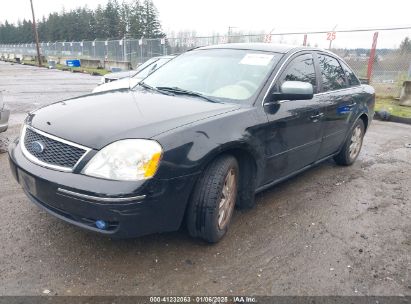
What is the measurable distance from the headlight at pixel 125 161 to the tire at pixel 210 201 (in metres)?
0.48

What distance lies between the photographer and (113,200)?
233cm

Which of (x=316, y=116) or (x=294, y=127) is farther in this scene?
(x=316, y=116)

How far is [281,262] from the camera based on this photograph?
9.37 feet

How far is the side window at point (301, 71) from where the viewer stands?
3.63 meters

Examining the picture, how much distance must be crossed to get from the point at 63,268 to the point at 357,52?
509 inches

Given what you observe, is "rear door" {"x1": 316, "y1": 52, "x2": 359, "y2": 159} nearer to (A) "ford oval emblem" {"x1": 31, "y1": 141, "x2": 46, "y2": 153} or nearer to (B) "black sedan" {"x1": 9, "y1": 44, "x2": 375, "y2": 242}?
(B) "black sedan" {"x1": 9, "y1": 44, "x2": 375, "y2": 242}

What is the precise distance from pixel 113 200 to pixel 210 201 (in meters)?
0.76

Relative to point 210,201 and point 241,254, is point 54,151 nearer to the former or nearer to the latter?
point 210,201

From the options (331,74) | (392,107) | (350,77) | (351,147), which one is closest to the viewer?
(331,74)

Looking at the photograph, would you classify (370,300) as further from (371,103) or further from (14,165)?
(371,103)

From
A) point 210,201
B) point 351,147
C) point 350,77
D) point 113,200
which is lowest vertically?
point 351,147

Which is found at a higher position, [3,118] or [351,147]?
[3,118]

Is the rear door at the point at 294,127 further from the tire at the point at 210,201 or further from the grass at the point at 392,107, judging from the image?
the grass at the point at 392,107

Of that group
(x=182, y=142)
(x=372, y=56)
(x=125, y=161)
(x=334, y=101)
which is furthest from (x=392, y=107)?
(x=125, y=161)
